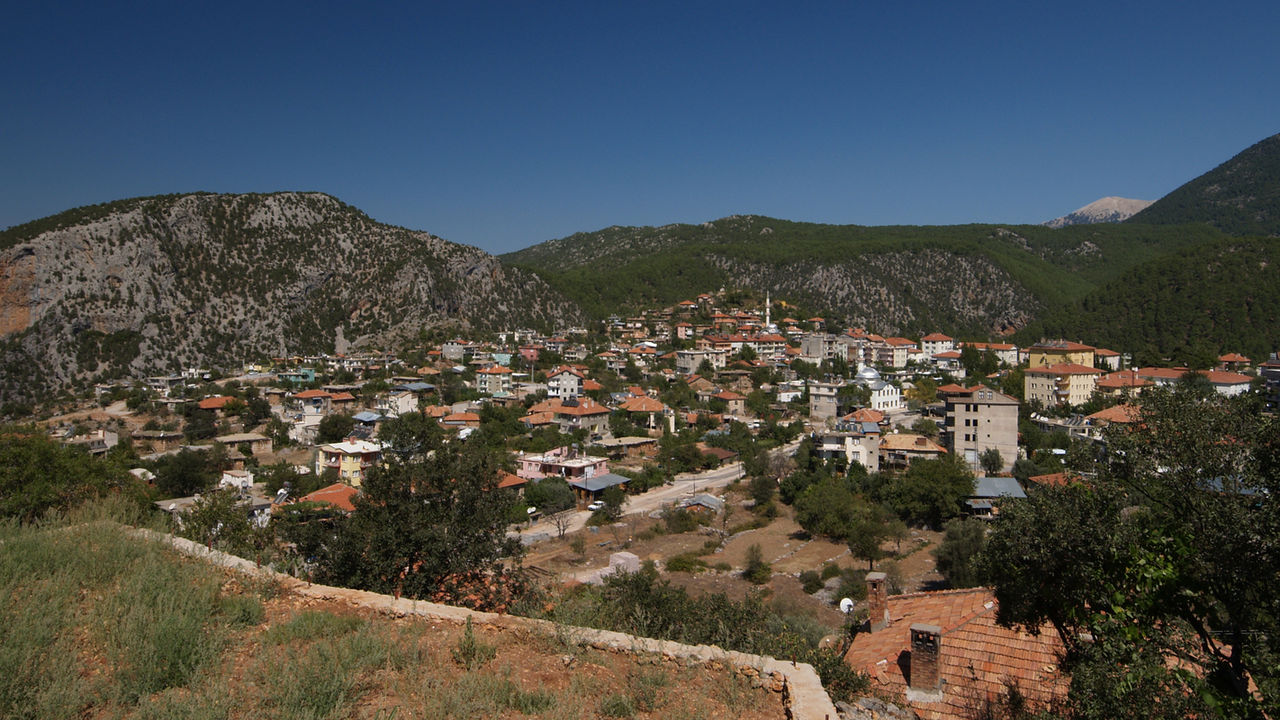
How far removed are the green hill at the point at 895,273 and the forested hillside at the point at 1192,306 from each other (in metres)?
18.3

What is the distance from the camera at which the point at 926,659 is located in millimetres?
7855

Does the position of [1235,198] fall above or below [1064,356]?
above

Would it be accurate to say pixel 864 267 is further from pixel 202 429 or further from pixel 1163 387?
pixel 1163 387

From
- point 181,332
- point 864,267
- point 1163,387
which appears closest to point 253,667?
point 1163,387

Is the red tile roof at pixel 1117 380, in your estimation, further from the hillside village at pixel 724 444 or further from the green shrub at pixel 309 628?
the green shrub at pixel 309 628

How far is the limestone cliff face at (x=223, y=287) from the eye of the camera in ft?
192

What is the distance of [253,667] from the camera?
408cm

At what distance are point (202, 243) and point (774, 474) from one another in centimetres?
6999

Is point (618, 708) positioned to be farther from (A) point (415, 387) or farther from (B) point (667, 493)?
(A) point (415, 387)

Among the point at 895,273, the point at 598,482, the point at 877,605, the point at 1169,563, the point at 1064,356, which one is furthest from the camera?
the point at 895,273

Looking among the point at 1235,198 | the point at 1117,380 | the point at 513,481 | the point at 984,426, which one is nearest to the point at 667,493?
the point at 513,481

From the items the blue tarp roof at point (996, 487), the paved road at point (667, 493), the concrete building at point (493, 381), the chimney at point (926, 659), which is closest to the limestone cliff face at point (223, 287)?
the concrete building at point (493, 381)

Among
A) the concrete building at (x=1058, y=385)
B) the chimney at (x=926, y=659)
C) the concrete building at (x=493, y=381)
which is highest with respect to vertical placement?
the chimney at (x=926, y=659)

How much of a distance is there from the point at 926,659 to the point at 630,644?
466 centimetres
